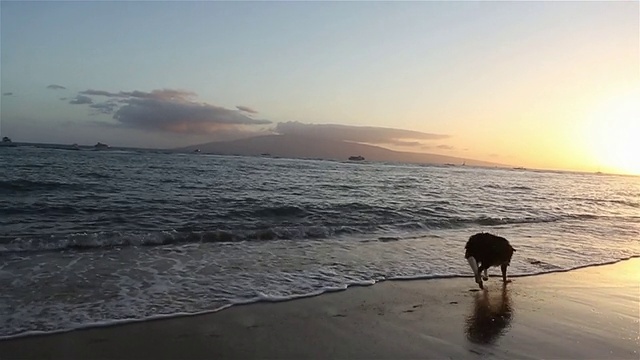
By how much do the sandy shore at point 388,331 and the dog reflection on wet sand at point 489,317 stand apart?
14mm

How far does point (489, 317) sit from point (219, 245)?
21.2ft

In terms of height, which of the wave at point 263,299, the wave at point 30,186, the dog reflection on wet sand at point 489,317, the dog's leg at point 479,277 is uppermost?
the wave at point 30,186

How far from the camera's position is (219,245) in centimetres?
1095

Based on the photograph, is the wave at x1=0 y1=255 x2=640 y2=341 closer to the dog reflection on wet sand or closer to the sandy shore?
the sandy shore

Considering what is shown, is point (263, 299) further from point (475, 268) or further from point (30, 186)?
point (30, 186)

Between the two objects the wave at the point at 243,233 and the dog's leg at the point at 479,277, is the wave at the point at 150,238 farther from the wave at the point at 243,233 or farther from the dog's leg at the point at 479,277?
the dog's leg at the point at 479,277

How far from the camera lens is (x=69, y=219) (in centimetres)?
1327

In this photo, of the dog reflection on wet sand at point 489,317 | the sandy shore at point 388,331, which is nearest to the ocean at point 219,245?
the sandy shore at point 388,331

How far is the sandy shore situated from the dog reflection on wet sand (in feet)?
0.05

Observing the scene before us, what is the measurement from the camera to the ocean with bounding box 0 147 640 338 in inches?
269

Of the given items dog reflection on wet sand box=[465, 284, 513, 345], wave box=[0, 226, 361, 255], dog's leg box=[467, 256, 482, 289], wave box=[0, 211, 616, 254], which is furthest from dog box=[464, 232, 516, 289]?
wave box=[0, 226, 361, 255]

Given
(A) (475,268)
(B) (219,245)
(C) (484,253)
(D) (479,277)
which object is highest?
(C) (484,253)

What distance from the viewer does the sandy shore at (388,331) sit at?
16.4 ft

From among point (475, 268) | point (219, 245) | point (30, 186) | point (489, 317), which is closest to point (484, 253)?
point (475, 268)
